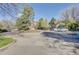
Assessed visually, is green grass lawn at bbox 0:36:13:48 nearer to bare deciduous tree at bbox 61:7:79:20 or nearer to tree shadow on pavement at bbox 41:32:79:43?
tree shadow on pavement at bbox 41:32:79:43

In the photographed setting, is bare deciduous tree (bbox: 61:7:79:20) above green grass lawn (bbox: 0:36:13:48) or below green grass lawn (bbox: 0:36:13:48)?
above

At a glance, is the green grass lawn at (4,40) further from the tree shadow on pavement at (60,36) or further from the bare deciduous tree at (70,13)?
the bare deciduous tree at (70,13)

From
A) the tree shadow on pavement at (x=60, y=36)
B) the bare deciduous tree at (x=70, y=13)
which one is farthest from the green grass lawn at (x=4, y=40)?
the bare deciduous tree at (x=70, y=13)

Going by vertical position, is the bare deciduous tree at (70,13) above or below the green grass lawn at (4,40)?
above

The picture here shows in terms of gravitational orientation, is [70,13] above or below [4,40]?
above

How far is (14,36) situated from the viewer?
2.95m

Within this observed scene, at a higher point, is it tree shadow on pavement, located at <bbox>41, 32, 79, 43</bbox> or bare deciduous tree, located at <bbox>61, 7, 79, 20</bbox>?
bare deciduous tree, located at <bbox>61, 7, 79, 20</bbox>

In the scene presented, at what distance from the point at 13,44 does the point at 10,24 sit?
0.89 ft

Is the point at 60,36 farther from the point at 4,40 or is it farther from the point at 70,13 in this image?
the point at 4,40

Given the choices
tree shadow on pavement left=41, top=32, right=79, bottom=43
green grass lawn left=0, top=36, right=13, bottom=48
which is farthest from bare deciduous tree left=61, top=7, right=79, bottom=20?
green grass lawn left=0, top=36, right=13, bottom=48

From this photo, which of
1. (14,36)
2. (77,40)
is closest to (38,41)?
(14,36)

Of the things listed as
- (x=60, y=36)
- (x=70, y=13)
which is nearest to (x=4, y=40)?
(x=60, y=36)
